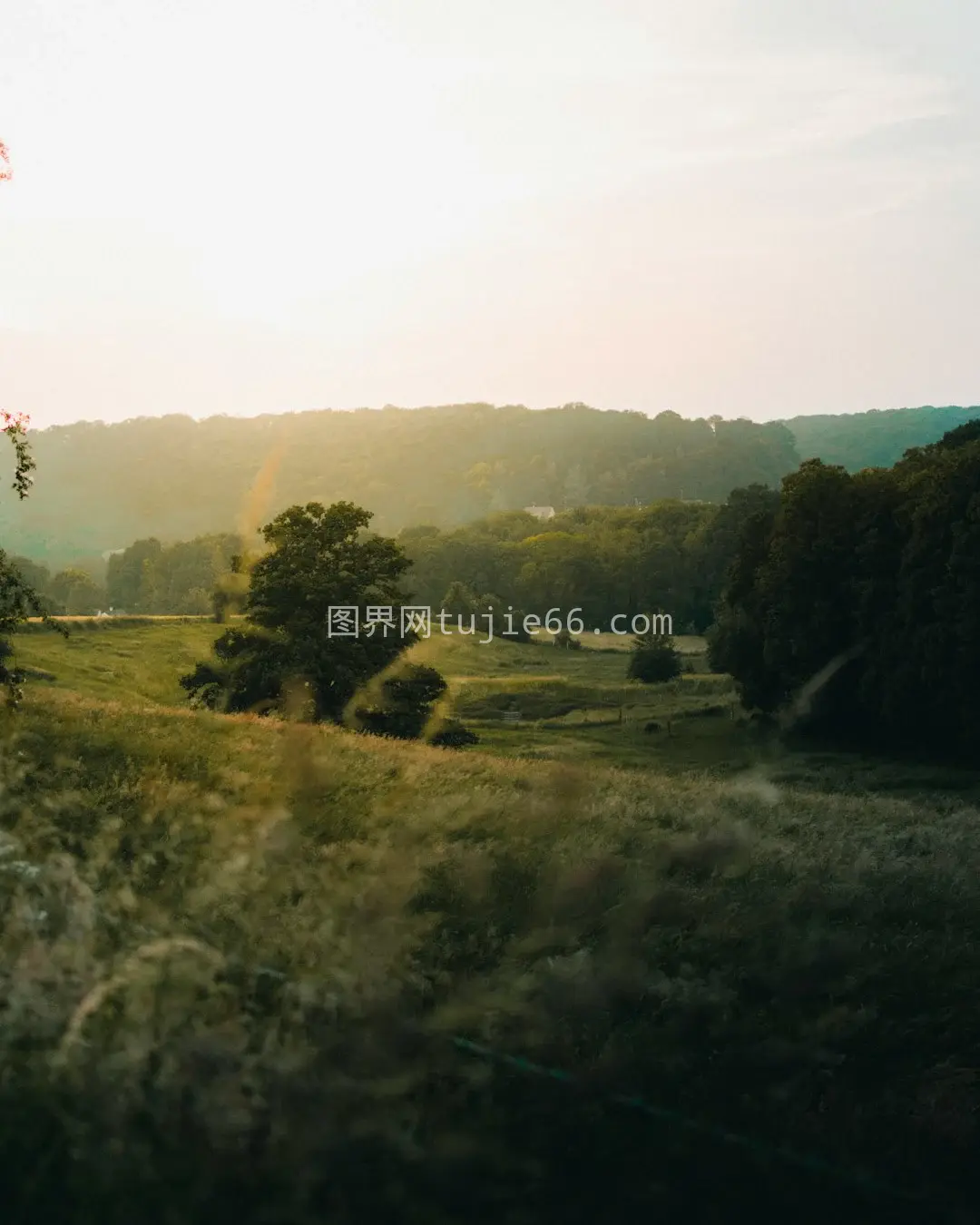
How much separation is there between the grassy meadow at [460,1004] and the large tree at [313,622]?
32516mm

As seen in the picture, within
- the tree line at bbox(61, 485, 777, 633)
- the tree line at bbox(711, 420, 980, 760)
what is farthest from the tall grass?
the tree line at bbox(61, 485, 777, 633)

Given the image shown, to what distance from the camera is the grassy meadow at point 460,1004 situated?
23.6 feet

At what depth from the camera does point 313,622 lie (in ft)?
158

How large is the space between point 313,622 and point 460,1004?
4000 cm

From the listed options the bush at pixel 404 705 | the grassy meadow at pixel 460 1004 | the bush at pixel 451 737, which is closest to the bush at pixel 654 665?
the bush at pixel 451 737

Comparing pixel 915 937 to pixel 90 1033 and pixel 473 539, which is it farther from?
pixel 473 539

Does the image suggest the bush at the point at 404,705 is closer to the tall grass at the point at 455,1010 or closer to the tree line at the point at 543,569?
the tall grass at the point at 455,1010

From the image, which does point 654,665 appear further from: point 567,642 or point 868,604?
point 868,604

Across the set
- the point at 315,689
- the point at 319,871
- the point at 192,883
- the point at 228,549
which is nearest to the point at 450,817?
the point at 319,871

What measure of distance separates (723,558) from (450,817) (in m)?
120

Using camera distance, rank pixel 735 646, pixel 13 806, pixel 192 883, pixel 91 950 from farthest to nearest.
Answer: pixel 735 646 < pixel 13 806 < pixel 192 883 < pixel 91 950

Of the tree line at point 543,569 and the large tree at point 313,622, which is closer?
the large tree at point 313,622

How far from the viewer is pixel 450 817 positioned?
42.7ft

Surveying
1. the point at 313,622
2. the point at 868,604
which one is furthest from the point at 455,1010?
the point at 868,604
